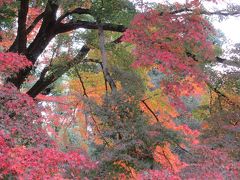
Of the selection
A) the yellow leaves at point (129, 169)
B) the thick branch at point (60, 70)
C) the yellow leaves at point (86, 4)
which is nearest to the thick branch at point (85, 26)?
the yellow leaves at point (86, 4)

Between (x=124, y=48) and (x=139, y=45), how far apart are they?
2.77 m

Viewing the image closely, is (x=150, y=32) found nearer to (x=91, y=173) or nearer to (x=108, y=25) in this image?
(x=108, y=25)

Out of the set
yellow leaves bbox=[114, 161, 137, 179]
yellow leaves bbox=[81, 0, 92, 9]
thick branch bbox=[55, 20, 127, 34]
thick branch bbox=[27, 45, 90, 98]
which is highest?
yellow leaves bbox=[81, 0, 92, 9]

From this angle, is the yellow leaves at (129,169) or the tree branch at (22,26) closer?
the yellow leaves at (129,169)

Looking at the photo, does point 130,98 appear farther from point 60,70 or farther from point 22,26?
point 22,26

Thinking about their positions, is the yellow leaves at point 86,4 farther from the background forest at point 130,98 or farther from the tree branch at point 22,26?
the tree branch at point 22,26

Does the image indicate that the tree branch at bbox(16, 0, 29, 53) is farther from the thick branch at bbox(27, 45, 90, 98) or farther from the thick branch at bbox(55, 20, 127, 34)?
the thick branch at bbox(27, 45, 90, 98)

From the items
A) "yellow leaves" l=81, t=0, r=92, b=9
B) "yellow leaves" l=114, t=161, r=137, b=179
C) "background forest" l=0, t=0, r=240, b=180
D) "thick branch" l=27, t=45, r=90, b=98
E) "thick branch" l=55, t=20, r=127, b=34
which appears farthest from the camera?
"thick branch" l=27, t=45, r=90, b=98

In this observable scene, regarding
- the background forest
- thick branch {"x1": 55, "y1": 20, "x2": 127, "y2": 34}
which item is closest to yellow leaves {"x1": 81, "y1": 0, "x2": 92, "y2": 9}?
the background forest

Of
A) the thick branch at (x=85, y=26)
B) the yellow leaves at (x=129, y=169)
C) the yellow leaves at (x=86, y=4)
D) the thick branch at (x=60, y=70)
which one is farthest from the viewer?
the thick branch at (x=60, y=70)

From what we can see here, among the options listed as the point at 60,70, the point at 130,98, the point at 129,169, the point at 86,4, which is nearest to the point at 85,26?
the point at 86,4

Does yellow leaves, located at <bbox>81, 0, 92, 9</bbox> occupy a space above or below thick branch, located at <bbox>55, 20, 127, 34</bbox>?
above

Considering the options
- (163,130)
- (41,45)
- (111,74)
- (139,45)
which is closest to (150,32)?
(139,45)

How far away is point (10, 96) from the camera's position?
6.88 metres
